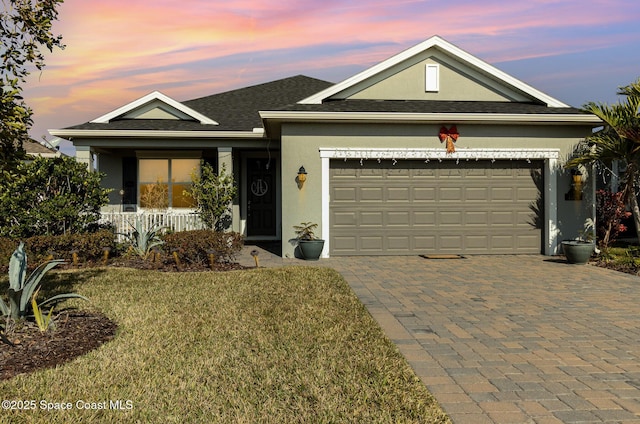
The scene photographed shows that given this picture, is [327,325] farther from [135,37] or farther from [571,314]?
[135,37]

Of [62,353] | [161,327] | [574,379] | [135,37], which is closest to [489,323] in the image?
[574,379]

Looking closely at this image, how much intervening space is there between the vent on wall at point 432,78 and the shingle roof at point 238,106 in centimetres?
493

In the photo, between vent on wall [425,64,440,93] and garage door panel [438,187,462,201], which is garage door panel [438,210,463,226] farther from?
vent on wall [425,64,440,93]

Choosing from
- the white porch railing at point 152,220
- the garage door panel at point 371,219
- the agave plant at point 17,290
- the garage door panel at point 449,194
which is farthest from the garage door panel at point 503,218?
the agave plant at point 17,290

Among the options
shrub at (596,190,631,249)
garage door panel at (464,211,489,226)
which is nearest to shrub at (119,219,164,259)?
garage door panel at (464,211,489,226)

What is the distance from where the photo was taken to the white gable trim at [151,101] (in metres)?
13.6

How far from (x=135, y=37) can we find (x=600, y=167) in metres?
11.9

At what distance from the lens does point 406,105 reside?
11.9 m

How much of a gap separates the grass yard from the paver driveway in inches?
15.1

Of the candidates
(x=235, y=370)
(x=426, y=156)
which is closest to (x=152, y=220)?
(x=426, y=156)

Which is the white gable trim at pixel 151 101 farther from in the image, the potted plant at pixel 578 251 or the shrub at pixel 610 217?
the shrub at pixel 610 217

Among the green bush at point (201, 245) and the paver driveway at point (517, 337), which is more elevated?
the green bush at point (201, 245)

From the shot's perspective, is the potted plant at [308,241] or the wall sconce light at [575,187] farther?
the wall sconce light at [575,187]

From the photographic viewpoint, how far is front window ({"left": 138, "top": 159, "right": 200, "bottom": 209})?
567 inches
